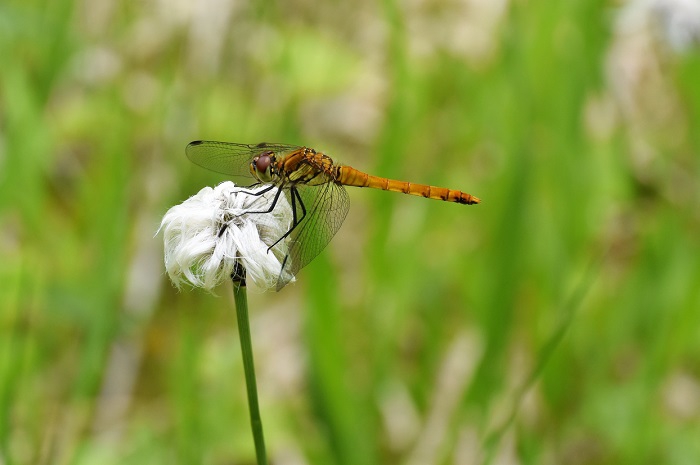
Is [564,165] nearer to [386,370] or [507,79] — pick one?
[507,79]

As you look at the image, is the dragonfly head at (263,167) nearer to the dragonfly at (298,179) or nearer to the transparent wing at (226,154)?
the dragonfly at (298,179)

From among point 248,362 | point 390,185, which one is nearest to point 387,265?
point 390,185

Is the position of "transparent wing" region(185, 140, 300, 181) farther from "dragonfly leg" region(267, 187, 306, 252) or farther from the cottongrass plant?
the cottongrass plant

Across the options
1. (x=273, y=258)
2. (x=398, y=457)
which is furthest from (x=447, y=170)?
(x=273, y=258)

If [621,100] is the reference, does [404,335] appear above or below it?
below

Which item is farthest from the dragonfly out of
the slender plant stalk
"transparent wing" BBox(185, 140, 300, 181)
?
the slender plant stalk

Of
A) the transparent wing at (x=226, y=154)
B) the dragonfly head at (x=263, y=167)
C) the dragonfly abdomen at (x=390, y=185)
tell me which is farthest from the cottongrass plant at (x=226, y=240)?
the dragonfly abdomen at (x=390, y=185)
